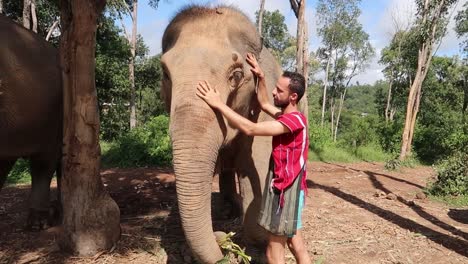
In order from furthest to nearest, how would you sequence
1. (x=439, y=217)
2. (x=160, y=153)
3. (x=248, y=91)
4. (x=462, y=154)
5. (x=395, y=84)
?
1. (x=395, y=84)
2. (x=160, y=153)
3. (x=462, y=154)
4. (x=439, y=217)
5. (x=248, y=91)

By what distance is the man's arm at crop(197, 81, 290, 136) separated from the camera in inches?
109

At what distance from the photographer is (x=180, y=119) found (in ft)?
9.14

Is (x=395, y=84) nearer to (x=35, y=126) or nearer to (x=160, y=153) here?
(x=160, y=153)

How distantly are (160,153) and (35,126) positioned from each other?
6.35 metres

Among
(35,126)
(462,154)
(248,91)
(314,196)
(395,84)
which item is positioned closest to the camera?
(248,91)

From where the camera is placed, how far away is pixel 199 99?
282 cm

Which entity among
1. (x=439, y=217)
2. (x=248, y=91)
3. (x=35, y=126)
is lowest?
(x=439, y=217)

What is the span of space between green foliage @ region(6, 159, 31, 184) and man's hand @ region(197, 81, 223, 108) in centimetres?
699

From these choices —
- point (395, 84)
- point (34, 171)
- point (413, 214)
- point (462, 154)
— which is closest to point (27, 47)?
point (34, 171)

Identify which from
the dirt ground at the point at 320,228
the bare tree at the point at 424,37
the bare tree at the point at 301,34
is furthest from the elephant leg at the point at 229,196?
the bare tree at the point at 424,37

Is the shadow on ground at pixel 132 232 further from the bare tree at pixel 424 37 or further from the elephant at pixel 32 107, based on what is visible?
the bare tree at pixel 424 37

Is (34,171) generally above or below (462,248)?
above

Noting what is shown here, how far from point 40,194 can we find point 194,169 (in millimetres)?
2807

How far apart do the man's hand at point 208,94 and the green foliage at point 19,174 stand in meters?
6.99
